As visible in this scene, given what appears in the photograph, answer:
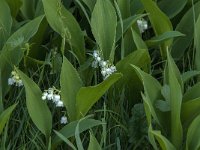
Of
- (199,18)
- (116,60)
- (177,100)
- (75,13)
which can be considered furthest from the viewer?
(75,13)

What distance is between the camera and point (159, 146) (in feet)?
5.08

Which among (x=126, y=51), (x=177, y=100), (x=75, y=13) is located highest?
(x=75, y=13)

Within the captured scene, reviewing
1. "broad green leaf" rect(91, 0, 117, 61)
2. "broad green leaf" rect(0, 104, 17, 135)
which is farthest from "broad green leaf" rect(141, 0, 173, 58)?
"broad green leaf" rect(0, 104, 17, 135)

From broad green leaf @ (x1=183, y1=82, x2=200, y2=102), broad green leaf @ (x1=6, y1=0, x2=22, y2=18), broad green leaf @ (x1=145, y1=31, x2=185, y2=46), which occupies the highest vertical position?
broad green leaf @ (x1=6, y1=0, x2=22, y2=18)

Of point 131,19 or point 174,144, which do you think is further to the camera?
point 131,19

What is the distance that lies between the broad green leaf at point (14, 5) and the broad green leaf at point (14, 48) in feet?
0.49

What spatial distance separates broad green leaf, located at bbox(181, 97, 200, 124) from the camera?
4.82ft

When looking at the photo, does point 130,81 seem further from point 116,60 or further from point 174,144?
point 174,144

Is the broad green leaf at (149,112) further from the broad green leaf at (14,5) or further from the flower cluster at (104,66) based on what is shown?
the broad green leaf at (14,5)

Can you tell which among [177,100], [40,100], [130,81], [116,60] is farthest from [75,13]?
[177,100]

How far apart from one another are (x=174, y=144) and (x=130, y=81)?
0.30m

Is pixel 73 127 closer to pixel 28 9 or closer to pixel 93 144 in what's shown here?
pixel 93 144

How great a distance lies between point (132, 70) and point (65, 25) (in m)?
0.28

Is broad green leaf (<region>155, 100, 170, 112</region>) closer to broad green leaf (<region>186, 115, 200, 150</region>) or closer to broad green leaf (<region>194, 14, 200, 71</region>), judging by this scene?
broad green leaf (<region>186, 115, 200, 150</region>)
